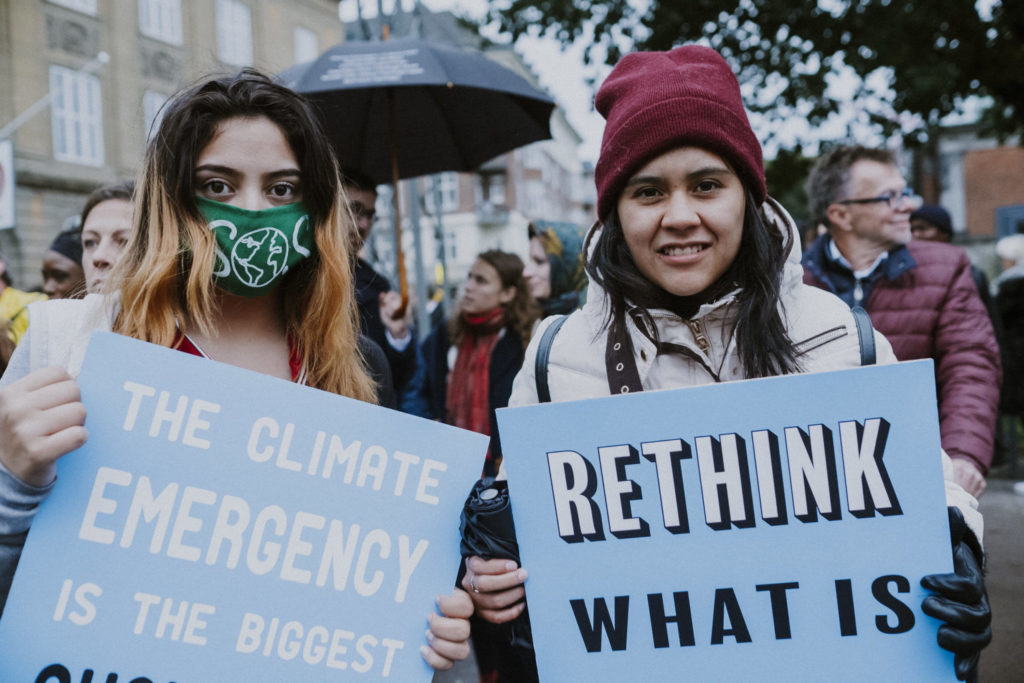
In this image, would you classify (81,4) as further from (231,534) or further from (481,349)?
(231,534)

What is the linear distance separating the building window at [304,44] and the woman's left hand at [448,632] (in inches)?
1009

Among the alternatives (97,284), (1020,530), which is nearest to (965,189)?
(1020,530)

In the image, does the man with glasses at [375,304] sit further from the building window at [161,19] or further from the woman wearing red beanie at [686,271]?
the building window at [161,19]

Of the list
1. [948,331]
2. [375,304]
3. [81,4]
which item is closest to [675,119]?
[948,331]

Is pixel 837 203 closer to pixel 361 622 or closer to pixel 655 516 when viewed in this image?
pixel 655 516

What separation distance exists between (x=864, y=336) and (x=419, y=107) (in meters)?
3.49

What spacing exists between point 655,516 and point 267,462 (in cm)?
72

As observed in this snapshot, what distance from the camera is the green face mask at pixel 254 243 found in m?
1.68

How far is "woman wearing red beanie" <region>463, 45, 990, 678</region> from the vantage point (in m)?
1.63

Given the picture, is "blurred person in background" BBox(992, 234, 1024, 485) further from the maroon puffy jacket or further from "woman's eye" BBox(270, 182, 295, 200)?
"woman's eye" BBox(270, 182, 295, 200)

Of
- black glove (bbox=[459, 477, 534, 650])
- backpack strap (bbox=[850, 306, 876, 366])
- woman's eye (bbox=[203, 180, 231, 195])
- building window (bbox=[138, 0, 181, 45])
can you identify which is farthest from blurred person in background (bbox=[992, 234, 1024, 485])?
building window (bbox=[138, 0, 181, 45])

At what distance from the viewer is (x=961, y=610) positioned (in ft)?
4.53

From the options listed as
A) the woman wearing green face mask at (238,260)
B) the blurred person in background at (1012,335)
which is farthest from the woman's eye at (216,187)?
the blurred person in background at (1012,335)

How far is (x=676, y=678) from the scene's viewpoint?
4.87ft
